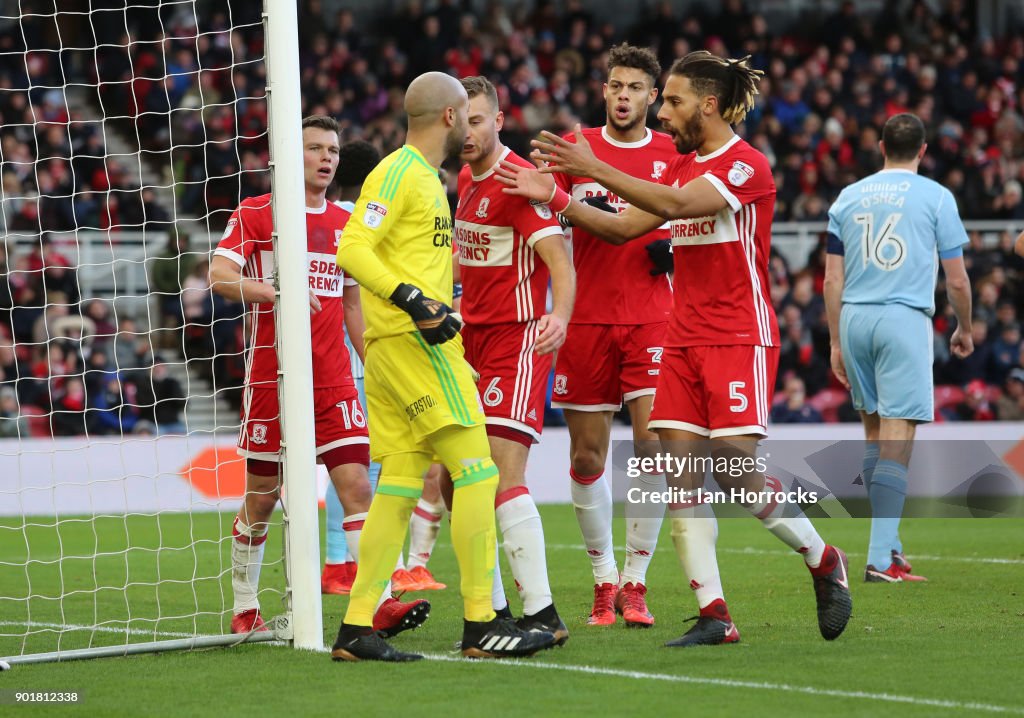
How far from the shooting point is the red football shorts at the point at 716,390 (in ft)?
18.7

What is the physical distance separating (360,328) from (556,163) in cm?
178

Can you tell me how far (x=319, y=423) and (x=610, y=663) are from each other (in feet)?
6.66

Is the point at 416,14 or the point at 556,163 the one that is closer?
the point at 556,163

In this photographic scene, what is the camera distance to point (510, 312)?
242 inches

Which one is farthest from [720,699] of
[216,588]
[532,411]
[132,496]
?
[132,496]

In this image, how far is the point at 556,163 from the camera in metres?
5.80

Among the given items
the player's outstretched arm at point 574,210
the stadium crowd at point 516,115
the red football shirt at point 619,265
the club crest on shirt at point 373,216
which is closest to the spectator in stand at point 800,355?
the stadium crowd at point 516,115

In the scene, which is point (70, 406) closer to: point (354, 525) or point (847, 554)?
point (847, 554)

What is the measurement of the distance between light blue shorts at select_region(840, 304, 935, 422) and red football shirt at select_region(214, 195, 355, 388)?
3.23 meters

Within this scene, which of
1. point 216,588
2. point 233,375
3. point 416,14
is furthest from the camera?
point 416,14

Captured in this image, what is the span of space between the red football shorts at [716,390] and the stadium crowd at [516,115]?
30.0ft

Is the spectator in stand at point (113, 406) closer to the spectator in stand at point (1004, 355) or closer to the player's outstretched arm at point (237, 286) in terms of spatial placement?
the player's outstretched arm at point (237, 286)

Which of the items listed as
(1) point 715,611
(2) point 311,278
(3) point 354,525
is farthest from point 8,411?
(1) point 715,611

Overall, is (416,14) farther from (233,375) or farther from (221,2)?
(233,375)
